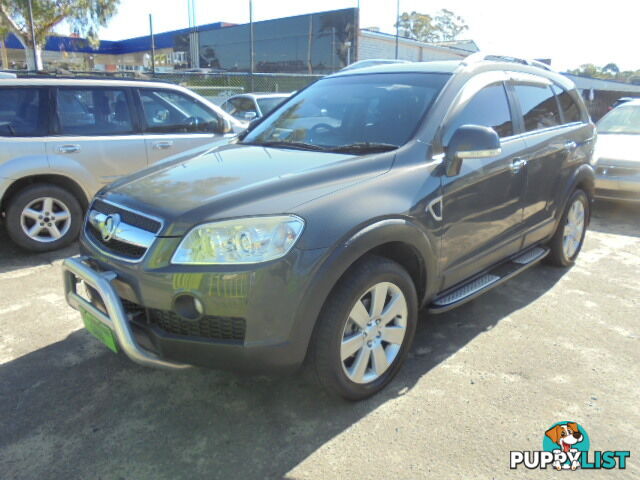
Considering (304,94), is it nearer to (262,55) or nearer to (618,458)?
(618,458)

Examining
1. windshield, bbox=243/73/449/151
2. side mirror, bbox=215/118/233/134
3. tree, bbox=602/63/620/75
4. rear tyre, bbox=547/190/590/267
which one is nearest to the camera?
windshield, bbox=243/73/449/151

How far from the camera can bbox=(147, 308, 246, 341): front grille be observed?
233 centimetres

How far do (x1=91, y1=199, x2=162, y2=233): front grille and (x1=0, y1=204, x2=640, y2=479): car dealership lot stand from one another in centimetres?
98

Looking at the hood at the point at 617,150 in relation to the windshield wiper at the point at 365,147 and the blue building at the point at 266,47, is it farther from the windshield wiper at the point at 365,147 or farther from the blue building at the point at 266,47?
the blue building at the point at 266,47

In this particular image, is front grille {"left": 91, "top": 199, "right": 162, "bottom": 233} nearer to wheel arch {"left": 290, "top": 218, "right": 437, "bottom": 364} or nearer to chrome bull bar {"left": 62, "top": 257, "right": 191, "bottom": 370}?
chrome bull bar {"left": 62, "top": 257, "right": 191, "bottom": 370}

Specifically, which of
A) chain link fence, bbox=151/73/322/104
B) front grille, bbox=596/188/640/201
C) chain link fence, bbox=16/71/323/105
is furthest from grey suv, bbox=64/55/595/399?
chain link fence, bbox=151/73/322/104

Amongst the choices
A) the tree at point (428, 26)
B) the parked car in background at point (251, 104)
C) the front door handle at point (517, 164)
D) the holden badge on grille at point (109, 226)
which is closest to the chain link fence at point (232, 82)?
the parked car in background at point (251, 104)

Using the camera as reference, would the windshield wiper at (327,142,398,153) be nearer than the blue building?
Yes

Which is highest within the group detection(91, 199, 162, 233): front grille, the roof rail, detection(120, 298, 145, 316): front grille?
the roof rail

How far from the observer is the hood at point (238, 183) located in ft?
7.88

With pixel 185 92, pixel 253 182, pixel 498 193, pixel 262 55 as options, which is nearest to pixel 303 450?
pixel 253 182

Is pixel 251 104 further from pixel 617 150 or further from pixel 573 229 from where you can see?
pixel 573 229

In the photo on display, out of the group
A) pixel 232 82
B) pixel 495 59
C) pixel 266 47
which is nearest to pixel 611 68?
pixel 266 47

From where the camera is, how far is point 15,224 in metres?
4.98
